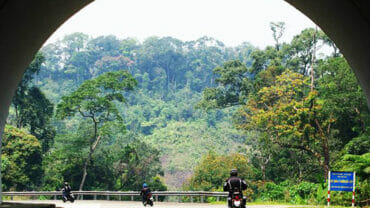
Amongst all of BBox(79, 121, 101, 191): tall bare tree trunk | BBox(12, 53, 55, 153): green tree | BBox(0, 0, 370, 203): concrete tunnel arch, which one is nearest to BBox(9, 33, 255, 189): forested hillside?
BBox(12, 53, 55, 153): green tree

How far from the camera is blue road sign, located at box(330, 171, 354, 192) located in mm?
16922

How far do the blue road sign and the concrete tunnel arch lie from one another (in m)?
7.05

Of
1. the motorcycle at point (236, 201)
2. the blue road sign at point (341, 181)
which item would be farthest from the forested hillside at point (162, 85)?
the motorcycle at point (236, 201)

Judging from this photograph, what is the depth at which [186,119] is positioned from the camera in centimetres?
5900

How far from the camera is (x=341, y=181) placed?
17047 mm

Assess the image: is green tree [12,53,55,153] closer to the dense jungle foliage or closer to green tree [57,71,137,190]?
the dense jungle foliage

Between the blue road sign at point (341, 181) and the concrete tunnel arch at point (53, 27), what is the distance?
7049 millimetres

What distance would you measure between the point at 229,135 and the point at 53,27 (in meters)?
44.6

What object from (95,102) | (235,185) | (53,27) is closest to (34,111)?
(95,102)

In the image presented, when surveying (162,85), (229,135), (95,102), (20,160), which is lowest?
(20,160)

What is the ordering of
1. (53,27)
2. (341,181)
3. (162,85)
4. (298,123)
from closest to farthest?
(53,27) < (341,181) < (298,123) < (162,85)

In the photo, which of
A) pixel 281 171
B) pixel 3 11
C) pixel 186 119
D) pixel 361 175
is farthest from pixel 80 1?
pixel 186 119

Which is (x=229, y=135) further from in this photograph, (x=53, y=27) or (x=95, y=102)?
→ (x=53, y=27)

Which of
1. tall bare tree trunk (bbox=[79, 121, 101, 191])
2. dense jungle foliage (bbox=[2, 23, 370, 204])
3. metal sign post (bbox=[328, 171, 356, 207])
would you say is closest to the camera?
metal sign post (bbox=[328, 171, 356, 207])
